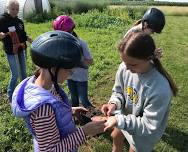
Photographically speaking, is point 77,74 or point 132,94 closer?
point 132,94

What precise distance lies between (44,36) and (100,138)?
3171 millimetres

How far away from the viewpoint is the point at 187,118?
619cm

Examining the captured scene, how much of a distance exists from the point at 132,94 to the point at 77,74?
6.33 ft

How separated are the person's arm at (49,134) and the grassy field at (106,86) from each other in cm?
262

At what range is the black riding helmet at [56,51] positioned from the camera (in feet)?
8.30

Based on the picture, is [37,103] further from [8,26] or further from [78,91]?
[8,26]

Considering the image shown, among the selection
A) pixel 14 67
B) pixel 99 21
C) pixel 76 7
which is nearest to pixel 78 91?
pixel 14 67

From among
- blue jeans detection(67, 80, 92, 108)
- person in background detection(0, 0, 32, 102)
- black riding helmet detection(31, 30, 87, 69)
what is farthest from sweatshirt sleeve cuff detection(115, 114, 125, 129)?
person in background detection(0, 0, 32, 102)

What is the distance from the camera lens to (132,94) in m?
3.58

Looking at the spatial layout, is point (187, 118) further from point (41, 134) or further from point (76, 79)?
point (41, 134)

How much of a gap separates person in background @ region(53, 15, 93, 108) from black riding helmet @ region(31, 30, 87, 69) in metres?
2.20

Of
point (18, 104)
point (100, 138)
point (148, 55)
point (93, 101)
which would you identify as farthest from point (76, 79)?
point (18, 104)

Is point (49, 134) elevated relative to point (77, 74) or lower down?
elevated

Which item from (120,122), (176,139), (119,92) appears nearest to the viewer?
(120,122)
